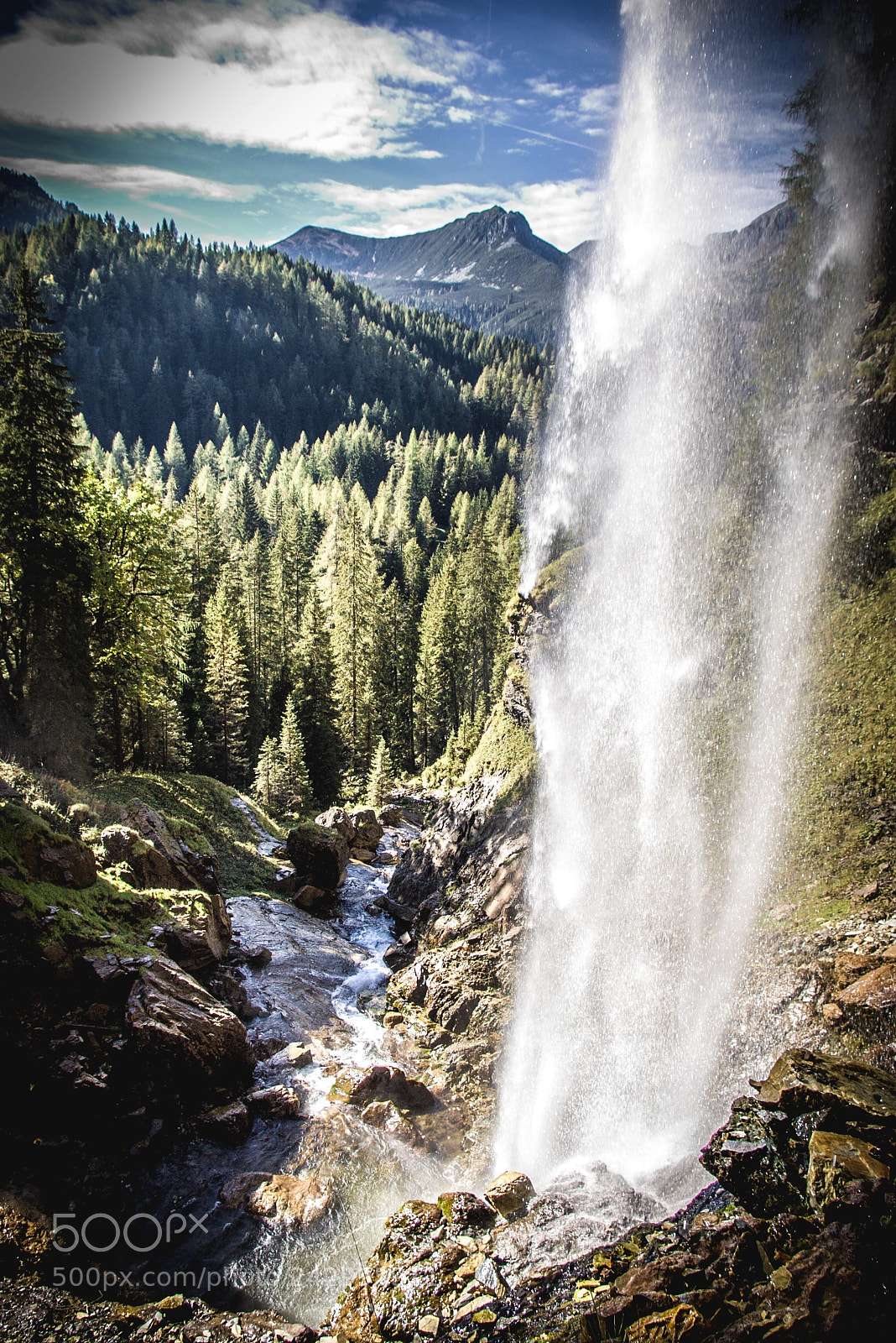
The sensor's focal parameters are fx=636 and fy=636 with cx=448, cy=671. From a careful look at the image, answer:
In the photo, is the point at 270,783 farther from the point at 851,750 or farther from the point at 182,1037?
the point at 851,750

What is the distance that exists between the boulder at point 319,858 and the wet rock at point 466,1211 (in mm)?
21109

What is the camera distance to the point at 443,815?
27594mm

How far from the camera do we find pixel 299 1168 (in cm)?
1477

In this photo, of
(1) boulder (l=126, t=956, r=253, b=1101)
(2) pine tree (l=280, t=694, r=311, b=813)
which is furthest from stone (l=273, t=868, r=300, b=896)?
(1) boulder (l=126, t=956, r=253, b=1101)

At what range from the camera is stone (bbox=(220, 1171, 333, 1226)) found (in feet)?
44.5

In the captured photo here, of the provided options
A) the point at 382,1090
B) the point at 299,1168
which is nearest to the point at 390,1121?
the point at 382,1090

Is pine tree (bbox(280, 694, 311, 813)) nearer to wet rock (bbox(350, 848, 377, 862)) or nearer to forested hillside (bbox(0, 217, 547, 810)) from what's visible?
forested hillside (bbox(0, 217, 547, 810))

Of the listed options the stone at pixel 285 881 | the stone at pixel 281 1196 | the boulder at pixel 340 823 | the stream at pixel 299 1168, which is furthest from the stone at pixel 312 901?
the stone at pixel 281 1196

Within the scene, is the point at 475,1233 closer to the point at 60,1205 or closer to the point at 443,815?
the point at 60,1205

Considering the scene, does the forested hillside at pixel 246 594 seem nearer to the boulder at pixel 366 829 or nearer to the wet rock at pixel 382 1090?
the boulder at pixel 366 829

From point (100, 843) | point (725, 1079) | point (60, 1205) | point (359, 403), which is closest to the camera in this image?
point (60, 1205)

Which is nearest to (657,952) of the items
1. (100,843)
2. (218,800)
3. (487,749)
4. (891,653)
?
(891,653)

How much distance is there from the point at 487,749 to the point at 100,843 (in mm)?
14328

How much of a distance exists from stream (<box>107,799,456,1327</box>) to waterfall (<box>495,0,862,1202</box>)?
11.1 ft
